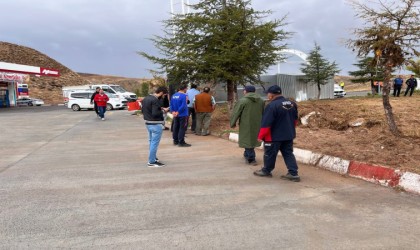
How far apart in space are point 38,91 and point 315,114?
65298 millimetres

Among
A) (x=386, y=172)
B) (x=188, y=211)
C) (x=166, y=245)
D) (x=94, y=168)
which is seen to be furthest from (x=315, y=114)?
(x=166, y=245)

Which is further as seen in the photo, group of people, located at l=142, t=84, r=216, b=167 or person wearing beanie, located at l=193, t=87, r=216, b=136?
person wearing beanie, located at l=193, t=87, r=216, b=136

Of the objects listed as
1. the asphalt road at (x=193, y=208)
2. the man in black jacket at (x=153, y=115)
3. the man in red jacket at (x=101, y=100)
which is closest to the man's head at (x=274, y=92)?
the asphalt road at (x=193, y=208)

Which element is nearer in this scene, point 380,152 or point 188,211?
point 188,211

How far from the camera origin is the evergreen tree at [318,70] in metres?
30.9

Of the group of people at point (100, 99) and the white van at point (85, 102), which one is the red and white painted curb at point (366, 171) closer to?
the group of people at point (100, 99)

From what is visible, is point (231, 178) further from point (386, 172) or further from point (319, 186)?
point (386, 172)

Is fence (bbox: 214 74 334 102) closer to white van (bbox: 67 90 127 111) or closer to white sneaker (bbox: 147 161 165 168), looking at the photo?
white van (bbox: 67 90 127 111)

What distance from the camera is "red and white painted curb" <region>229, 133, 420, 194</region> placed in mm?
5701

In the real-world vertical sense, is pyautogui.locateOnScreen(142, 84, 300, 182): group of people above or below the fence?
below

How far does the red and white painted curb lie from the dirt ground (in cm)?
27

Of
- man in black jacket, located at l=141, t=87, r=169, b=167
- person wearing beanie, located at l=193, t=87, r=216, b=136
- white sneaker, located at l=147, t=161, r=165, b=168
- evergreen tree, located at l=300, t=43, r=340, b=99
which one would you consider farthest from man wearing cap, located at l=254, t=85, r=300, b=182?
evergreen tree, located at l=300, t=43, r=340, b=99

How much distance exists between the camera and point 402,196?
5.45 metres

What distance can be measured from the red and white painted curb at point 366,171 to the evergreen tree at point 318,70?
24.0 meters
